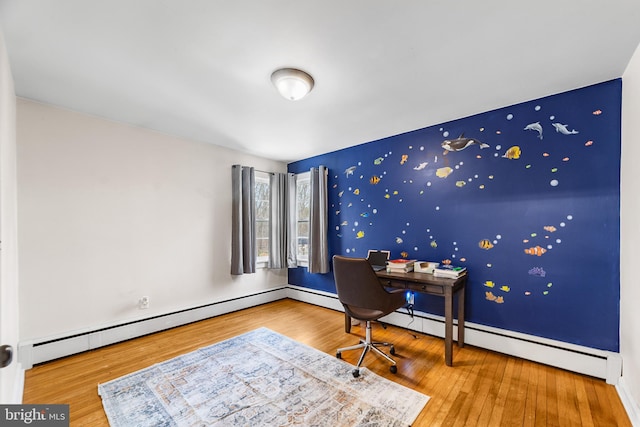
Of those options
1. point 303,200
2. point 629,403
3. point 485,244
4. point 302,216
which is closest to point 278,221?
point 302,216

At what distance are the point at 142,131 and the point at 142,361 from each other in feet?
7.99

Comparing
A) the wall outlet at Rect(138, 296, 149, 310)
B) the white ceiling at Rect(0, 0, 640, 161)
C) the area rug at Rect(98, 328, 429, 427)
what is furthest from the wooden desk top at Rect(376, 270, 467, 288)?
the wall outlet at Rect(138, 296, 149, 310)

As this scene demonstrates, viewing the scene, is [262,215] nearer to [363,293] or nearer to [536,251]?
[363,293]

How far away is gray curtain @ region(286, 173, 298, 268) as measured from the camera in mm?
4371

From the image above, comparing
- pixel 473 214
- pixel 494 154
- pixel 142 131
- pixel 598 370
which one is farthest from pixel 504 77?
pixel 142 131

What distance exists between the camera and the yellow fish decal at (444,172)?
Result: 2.87 metres

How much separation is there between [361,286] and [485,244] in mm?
1382

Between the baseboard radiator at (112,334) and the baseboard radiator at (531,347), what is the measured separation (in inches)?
92.4

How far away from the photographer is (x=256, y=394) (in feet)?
6.40

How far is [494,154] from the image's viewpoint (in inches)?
102

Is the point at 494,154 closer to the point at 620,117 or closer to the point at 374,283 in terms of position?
the point at 620,117

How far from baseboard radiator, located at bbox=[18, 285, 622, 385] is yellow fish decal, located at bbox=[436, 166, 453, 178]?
1572mm

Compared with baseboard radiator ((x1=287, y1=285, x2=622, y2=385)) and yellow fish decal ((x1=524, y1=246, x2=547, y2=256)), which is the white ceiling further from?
baseboard radiator ((x1=287, y1=285, x2=622, y2=385))

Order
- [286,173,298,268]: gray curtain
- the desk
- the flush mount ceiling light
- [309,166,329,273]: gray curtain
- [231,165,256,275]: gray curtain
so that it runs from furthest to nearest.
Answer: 1. [286,173,298,268]: gray curtain
2. [309,166,329,273]: gray curtain
3. [231,165,256,275]: gray curtain
4. the desk
5. the flush mount ceiling light
